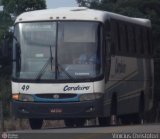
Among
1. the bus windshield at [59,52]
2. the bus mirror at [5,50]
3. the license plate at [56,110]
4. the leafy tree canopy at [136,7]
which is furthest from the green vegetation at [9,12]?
the license plate at [56,110]

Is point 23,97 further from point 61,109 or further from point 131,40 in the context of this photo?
point 131,40

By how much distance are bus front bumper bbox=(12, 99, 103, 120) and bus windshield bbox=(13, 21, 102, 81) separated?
73 cm

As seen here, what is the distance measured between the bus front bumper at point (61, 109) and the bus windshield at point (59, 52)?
2.38 ft

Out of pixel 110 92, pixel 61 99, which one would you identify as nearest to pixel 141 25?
pixel 110 92

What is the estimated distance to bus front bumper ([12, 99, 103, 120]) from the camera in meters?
20.9

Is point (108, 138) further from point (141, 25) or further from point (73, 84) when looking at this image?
point (141, 25)

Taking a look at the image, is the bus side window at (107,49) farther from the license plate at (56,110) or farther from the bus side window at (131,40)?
the bus side window at (131,40)

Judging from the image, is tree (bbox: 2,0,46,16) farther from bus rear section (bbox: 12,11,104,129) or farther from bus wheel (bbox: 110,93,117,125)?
bus rear section (bbox: 12,11,104,129)

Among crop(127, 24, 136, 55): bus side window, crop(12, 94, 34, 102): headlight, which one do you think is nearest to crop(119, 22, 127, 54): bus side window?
crop(127, 24, 136, 55): bus side window

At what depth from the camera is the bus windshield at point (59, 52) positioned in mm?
20891

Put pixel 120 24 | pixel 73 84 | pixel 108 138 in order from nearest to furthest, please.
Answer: pixel 108 138
pixel 73 84
pixel 120 24

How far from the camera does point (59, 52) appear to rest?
2105 cm

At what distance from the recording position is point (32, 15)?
72.5ft

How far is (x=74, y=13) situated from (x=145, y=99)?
264 inches
